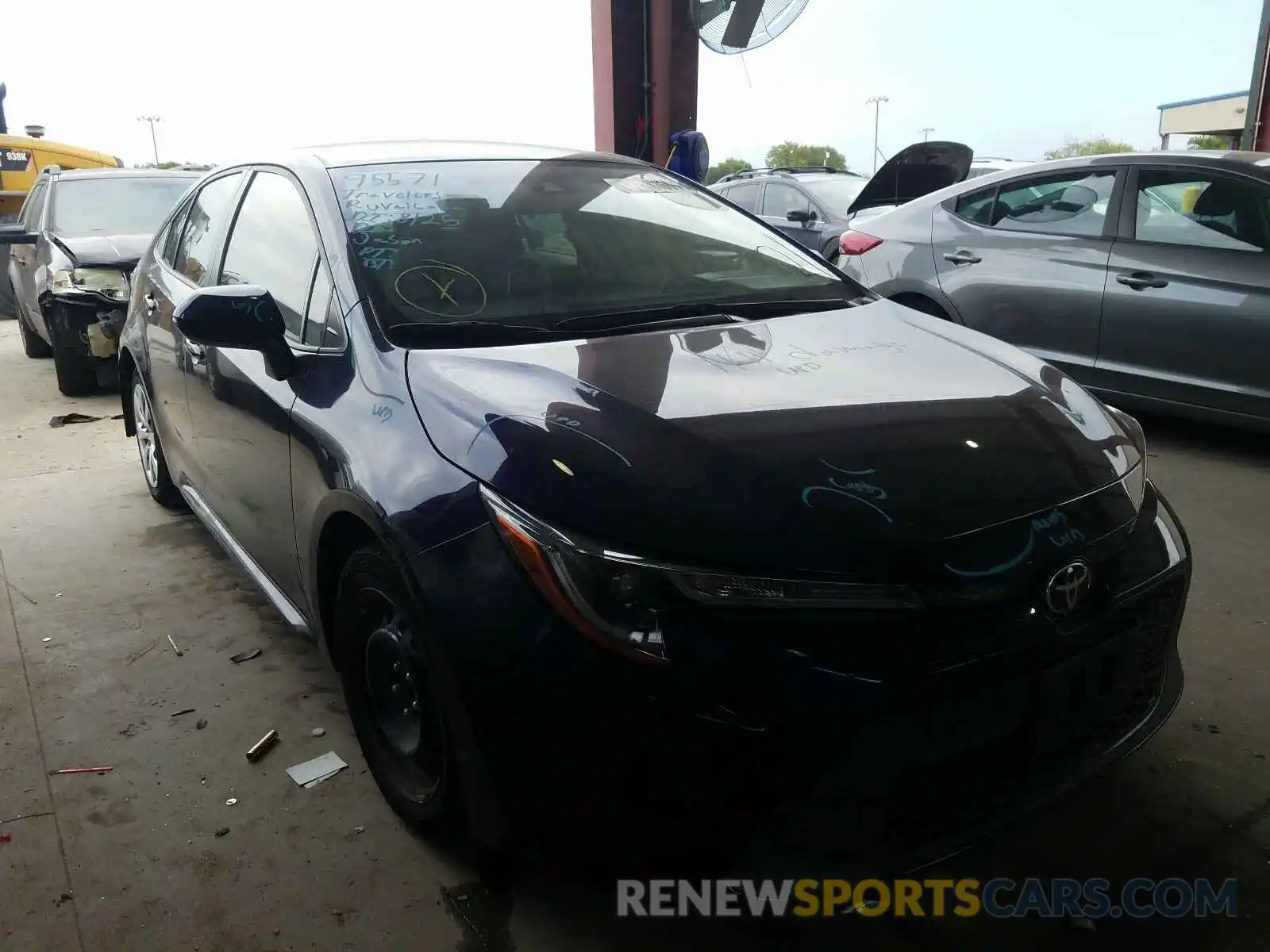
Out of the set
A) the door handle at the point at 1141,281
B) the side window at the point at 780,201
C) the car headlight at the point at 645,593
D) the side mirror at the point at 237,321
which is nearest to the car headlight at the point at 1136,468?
the car headlight at the point at 645,593

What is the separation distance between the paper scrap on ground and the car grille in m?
1.25

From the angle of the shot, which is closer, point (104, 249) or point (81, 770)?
point (81, 770)

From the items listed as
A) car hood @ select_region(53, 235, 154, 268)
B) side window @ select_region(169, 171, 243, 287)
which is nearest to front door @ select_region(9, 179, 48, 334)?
car hood @ select_region(53, 235, 154, 268)

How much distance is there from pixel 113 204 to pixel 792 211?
5.17 meters

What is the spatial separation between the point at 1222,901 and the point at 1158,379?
2.94 metres

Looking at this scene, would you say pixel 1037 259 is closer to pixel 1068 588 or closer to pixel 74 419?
pixel 1068 588

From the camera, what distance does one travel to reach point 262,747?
2383 mm

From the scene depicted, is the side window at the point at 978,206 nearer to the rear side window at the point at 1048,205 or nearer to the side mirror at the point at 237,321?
the rear side window at the point at 1048,205

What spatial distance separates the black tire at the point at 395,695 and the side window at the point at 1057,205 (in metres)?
3.84

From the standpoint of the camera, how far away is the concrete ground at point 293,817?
1788 millimetres

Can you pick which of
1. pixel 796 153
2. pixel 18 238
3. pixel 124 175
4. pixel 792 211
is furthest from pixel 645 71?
pixel 796 153

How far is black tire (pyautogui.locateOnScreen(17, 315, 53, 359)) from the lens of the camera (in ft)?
26.5

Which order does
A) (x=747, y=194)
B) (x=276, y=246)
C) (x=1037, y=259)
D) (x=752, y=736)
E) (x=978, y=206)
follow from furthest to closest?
(x=747, y=194) < (x=978, y=206) < (x=1037, y=259) < (x=276, y=246) < (x=752, y=736)

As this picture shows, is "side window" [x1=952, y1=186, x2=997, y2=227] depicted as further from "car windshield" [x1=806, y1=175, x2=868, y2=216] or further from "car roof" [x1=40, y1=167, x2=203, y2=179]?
"car roof" [x1=40, y1=167, x2=203, y2=179]
